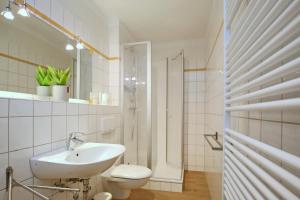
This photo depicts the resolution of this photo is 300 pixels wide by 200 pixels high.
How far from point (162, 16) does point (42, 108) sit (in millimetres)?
1866

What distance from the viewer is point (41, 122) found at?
3.80 ft

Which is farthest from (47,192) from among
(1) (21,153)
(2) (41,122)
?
(2) (41,122)

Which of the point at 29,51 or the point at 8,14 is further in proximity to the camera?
the point at 29,51

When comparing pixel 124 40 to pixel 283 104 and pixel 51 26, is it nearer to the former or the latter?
pixel 51 26

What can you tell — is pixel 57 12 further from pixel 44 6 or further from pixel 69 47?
pixel 69 47

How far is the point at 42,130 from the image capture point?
1168mm

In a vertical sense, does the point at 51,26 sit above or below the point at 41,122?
above

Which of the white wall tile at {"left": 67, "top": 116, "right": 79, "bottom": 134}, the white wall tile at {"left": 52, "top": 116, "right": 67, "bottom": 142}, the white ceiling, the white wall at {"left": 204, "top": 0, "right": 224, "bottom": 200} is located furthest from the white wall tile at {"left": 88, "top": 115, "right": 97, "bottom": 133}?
the white ceiling

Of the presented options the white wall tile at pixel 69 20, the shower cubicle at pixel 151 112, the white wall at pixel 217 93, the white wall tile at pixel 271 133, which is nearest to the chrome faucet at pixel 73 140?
the shower cubicle at pixel 151 112

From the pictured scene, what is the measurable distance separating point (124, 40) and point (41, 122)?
1885mm

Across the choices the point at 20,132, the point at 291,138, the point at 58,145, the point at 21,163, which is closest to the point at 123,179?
the point at 58,145

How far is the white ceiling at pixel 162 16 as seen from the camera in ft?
6.56

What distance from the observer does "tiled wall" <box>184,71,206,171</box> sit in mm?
2947

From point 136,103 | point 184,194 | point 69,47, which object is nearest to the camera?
point 69,47
